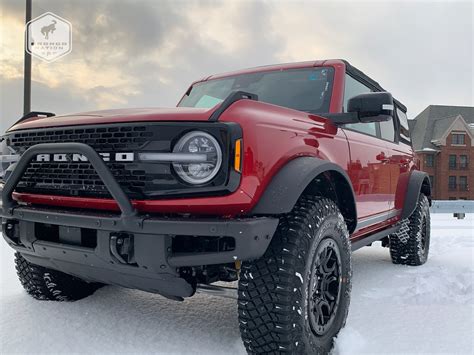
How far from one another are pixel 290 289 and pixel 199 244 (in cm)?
48

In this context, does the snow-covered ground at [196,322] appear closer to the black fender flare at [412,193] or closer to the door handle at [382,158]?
the black fender flare at [412,193]

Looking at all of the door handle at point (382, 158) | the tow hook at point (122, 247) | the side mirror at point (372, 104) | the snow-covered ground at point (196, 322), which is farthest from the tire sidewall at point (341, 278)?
the door handle at point (382, 158)

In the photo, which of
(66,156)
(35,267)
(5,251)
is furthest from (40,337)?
(5,251)

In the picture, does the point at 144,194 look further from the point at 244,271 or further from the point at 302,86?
the point at 302,86

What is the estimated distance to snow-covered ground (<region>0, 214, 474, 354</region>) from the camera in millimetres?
2393

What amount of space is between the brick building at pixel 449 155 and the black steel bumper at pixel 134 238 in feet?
132

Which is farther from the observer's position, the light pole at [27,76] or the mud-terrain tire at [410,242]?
the light pole at [27,76]

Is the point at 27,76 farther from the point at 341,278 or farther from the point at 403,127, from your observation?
the point at 341,278

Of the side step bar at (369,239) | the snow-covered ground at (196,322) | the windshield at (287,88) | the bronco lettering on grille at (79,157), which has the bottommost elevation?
the snow-covered ground at (196,322)

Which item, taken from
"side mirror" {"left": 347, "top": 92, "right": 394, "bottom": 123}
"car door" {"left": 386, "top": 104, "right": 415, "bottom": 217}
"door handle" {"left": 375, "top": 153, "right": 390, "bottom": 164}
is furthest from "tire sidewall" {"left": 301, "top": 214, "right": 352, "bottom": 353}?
"car door" {"left": 386, "top": 104, "right": 415, "bottom": 217}

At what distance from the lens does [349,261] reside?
2.61 m

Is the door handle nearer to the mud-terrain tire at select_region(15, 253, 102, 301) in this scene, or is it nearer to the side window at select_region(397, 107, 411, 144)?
the side window at select_region(397, 107, 411, 144)

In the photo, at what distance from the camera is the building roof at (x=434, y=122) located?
39312 mm

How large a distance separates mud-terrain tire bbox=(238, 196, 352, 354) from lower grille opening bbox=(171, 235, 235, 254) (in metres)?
0.19
